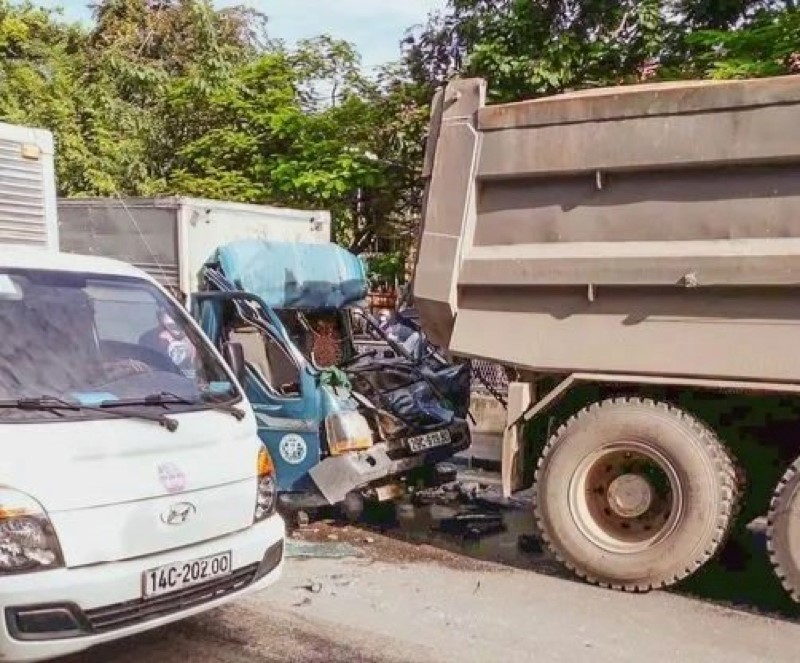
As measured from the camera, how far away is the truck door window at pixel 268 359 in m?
7.00

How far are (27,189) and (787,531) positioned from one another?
5.36 m

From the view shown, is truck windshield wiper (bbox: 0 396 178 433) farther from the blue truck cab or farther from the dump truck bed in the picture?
the dump truck bed

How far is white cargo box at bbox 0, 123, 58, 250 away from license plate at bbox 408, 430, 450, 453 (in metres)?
2.90

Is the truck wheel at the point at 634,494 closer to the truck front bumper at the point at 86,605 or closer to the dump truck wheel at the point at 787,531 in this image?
the dump truck wheel at the point at 787,531

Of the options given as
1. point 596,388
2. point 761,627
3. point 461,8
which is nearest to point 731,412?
point 596,388

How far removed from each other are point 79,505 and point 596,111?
348cm

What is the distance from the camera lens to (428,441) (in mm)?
7180

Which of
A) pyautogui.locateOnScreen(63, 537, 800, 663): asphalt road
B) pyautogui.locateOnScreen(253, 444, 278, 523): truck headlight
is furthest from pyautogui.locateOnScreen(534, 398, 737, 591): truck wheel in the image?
pyautogui.locateOnScreen(253, 444, 278, 523): truck headlight

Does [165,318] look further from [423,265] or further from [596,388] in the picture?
[596,388]

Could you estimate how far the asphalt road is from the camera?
462 cm

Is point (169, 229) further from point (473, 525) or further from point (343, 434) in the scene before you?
point (473, 525)

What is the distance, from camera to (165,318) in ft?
16.8

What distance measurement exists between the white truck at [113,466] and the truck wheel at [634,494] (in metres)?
1.92

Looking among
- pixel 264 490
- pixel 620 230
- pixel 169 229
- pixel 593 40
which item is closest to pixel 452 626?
pixel 264 490
